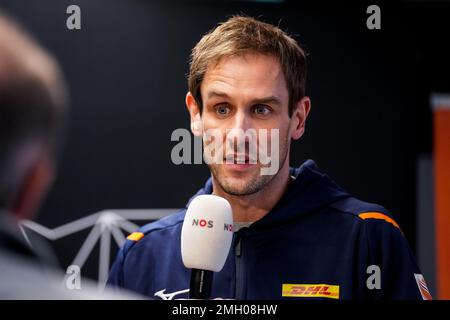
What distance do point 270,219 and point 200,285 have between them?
0.45 metres

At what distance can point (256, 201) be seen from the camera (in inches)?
74.3

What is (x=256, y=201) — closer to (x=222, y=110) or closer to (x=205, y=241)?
(x=222, y=110)

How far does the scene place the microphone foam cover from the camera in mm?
1455

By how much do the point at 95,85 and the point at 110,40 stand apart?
0.15 m

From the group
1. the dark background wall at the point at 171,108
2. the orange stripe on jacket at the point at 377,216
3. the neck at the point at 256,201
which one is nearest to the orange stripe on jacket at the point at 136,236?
the dark background wall at the point at 171,108

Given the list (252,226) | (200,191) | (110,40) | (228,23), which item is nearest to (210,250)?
(252,226)

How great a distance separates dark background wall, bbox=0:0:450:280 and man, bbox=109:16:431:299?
6.0 inches

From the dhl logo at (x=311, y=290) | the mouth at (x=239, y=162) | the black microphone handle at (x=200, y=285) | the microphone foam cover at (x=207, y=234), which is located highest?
the mouth at (x=239, y=162)

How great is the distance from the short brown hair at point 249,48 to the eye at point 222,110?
0.41 ft

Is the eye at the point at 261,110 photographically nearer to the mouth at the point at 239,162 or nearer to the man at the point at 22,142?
the mouth at the point at 239,162

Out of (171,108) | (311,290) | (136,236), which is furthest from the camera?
(171,108)

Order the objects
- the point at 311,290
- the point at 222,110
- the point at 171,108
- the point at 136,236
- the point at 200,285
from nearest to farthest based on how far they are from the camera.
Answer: the point at 200,285 → the point at 311,290 → the point at 222,110 → the point at 136,236 → the point at 171,108

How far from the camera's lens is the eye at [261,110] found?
5.97ft

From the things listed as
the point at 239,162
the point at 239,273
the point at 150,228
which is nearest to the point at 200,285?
the point at 239,273
